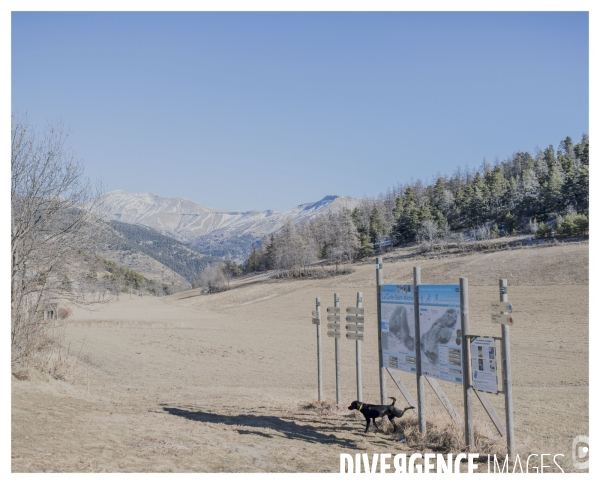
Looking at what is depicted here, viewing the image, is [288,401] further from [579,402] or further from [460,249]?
[460,249]

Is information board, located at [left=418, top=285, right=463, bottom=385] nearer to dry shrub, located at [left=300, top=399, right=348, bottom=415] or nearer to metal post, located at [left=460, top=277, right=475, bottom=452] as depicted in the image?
metal post, located at [left=460, top=277, right=475, bottom=452]

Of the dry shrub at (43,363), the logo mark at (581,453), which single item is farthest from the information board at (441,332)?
the dry shrub at (43,363)

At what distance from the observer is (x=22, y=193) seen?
1588 centimetres

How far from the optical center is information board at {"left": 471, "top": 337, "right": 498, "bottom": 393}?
9.15m

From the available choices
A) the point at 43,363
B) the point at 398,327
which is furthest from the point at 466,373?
the point at 43,363

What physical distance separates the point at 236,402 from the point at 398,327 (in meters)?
5.97

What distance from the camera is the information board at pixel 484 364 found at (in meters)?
9.15

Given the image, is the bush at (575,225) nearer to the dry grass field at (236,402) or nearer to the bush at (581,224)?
the bush at (581,224)

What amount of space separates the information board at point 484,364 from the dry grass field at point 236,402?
4.67 ft

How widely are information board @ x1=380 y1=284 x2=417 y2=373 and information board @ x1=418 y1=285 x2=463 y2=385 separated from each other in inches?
18.0

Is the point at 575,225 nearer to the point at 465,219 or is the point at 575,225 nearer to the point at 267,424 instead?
the point at 465,219

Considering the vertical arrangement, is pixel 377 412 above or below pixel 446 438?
above

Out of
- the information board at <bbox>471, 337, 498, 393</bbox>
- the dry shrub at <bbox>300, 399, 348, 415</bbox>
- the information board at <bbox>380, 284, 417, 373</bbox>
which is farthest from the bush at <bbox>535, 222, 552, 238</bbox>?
the information board at <bbox>471, 337, 498, 393</bbox>

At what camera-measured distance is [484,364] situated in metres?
Answer: 9.34
